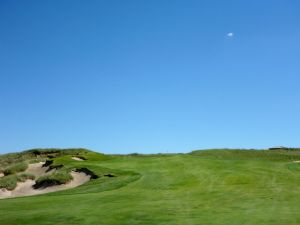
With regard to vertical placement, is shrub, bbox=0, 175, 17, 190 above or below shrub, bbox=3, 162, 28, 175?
below

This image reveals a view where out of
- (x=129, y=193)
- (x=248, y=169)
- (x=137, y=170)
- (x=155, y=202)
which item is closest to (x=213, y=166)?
(x=248, y=169)

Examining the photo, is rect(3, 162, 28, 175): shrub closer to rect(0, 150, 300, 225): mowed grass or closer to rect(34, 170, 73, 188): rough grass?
rect(34, 170, 73, 188): rough grass

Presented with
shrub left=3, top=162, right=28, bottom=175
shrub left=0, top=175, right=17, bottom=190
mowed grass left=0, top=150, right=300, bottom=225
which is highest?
shrub left=3, top=162, right=28, bottom=175

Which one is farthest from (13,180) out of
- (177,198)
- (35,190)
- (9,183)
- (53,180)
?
(177,198)

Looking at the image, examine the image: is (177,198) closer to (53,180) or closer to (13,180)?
(53,180)

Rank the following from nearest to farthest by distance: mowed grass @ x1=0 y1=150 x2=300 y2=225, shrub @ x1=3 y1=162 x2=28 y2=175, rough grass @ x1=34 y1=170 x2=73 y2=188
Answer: mowed grass @ x1=0 y1=150 x2=300 y2=225, rough grass @ x1=34 y1=170 x2=73 y2=188, shrub @ x1=3 y1=162 x2=28 y2=175

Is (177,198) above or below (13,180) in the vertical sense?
below

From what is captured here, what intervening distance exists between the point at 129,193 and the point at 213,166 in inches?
393

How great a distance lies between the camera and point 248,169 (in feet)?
100

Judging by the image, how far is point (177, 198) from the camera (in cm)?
2186

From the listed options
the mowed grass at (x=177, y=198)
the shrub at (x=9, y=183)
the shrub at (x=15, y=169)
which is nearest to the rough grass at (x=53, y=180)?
the shrub at (x=9, y=183)

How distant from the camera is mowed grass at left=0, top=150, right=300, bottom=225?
685 inches

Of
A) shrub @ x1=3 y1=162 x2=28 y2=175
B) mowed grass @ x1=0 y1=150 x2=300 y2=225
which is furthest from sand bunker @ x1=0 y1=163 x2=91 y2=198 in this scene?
shrub @ x1=3 y1=162 x2=28 y2=175

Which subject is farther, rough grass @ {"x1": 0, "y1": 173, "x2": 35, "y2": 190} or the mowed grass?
rough grass @ {"x1": 0, "y1": 173, "x2": 35, "y2": 190}
